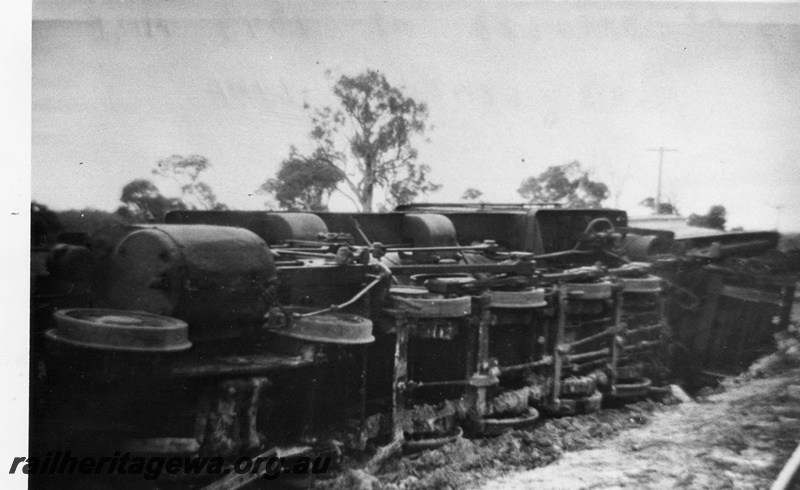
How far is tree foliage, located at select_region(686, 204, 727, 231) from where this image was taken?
9.91 metres

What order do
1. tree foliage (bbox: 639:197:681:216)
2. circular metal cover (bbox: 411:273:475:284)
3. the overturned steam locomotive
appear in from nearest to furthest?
1. the overturned steam locomotive
2. circular metal cover (bbox: 411:273:475:284)
3. tree foliage (bbox: 639:197:681:216)

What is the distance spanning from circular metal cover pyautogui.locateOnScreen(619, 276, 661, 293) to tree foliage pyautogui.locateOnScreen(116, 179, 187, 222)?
5635mm

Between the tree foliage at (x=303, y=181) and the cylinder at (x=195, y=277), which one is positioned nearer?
the cylinder at (x=195, y=277)

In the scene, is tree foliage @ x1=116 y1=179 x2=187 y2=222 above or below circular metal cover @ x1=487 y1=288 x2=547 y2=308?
above

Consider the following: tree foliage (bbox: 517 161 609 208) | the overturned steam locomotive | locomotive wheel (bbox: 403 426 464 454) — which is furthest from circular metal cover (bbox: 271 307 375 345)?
tree foliage (bbox: 517 161 609 208)

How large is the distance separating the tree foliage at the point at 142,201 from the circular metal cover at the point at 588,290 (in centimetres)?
454

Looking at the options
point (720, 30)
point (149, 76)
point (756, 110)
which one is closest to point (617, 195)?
point (756, 110)

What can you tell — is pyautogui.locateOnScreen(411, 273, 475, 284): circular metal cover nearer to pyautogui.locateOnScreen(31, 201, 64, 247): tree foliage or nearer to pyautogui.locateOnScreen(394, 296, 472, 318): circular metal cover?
pyautogui.locateOnScreen(394, 296, 472, 318): circular metal cover

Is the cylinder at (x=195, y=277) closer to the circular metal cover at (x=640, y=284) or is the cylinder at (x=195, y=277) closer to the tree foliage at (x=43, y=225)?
the tree foliage at (x=43, y=225)

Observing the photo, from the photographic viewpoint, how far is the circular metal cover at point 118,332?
118 inches

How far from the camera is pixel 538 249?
8398 mm

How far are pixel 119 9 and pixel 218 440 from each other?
309 cm

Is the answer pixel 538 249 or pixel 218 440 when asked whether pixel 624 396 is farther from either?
pixel 218 440

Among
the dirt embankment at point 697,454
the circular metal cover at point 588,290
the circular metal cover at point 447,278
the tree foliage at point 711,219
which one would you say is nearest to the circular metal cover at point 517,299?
the circular metal cover at point 447,278
